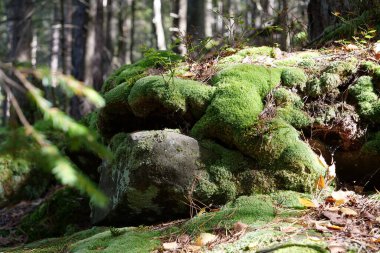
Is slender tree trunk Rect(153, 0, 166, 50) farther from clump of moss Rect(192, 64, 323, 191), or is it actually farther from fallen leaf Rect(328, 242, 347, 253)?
fallen leaf Rect(328, 242, 347, 253)

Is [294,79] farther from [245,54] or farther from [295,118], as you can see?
[245,54]

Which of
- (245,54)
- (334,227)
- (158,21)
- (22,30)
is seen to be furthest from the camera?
(22,30)

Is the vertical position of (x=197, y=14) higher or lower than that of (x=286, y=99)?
higher

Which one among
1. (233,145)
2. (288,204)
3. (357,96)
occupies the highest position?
(357,96)

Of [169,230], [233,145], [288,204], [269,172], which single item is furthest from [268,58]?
[169,230]

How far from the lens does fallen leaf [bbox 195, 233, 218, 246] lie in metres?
2.83

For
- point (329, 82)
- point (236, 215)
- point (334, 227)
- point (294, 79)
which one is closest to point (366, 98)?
point (329, 82)

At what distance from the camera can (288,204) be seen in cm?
332

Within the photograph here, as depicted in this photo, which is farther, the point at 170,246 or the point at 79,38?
the point at 79,38

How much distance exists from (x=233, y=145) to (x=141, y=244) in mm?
1475

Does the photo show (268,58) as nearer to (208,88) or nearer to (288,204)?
(208,88)

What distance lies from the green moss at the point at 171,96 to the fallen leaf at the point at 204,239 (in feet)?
5.33

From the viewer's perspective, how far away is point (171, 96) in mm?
4105

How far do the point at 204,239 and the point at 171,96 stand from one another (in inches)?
69.5
